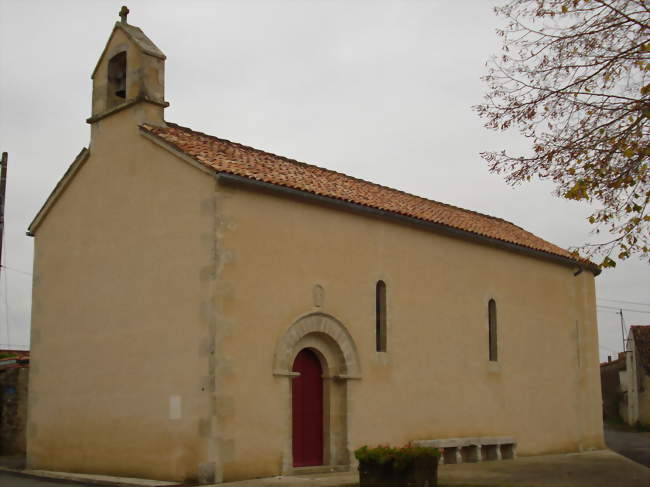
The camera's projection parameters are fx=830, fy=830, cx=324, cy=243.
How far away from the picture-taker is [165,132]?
1659cm

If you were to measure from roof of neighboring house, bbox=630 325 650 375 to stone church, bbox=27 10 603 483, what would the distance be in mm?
19233

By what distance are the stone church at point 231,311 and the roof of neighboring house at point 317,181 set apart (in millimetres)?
90

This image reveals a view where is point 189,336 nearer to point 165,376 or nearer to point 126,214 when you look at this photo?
point 165,376

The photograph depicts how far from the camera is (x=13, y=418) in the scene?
69.9 ft

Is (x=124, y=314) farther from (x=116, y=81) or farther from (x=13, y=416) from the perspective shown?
(x=13, y=416)

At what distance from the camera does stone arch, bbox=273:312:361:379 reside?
15.8 meters

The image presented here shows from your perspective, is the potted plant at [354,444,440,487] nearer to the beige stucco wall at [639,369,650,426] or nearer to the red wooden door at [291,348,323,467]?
the red wooden door at [291,348,323,467]

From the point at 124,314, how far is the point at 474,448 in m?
9.02

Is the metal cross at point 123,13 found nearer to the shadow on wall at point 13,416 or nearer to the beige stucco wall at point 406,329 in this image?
the beige stucco wall at point 406,329

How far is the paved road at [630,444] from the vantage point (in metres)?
21.9

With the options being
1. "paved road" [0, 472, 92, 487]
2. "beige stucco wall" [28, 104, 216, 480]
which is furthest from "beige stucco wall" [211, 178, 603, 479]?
"paved road" [0, 472, 92, 487]

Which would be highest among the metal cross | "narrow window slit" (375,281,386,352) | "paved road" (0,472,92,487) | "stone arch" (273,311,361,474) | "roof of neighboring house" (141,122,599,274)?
the metal cross

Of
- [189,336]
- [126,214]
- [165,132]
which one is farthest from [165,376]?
[165,132]

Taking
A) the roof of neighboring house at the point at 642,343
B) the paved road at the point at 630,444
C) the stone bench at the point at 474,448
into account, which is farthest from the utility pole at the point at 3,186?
the roof of neighboring house at the point at 642,343
